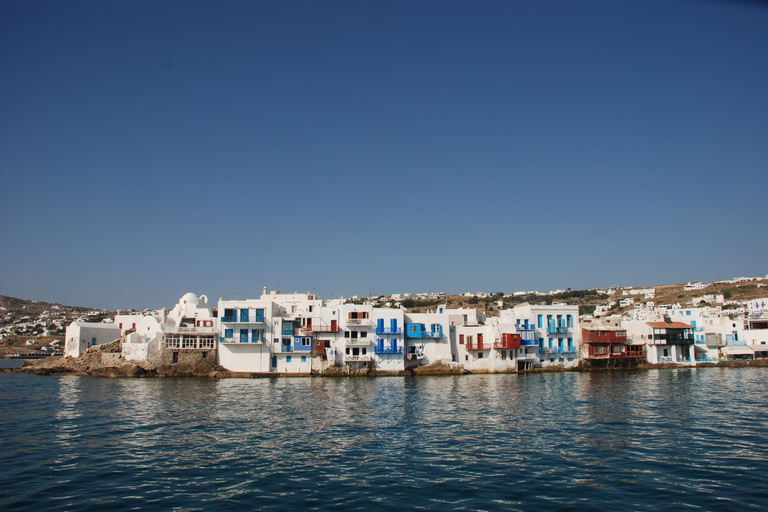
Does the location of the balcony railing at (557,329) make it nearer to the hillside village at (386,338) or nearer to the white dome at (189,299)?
the hillside village at (386,338)

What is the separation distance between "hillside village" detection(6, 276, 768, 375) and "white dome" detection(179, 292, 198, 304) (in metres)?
0.18

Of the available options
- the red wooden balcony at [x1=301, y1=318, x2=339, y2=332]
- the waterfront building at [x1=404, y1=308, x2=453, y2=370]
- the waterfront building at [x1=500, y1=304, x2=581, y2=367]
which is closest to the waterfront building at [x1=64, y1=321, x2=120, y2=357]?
the red wooden balcony at [x1=301, y1=318, x2=339, y2=332]

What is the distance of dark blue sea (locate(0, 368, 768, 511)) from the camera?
15656mm

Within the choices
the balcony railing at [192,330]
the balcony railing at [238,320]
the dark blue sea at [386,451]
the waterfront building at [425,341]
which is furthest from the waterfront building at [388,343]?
the dark blue sea at [386,451]

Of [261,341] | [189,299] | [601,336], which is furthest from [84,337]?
[601,336]

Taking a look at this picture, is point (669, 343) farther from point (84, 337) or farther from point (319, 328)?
point (84, 337)

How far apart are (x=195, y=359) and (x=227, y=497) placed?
44088 millimetres

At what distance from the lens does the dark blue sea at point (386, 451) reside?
1566 cm

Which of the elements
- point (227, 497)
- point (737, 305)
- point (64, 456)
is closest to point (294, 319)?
point (64, 456)

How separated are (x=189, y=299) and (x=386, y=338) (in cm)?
2673

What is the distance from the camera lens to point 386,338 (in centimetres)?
5862

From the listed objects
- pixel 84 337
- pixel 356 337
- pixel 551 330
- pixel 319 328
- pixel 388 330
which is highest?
pixel 319 328

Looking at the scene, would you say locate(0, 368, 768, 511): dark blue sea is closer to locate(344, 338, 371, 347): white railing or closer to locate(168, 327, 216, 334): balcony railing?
locate(168, 327, 216, 334): balcony railing

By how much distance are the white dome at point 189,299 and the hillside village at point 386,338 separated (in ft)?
0.58
